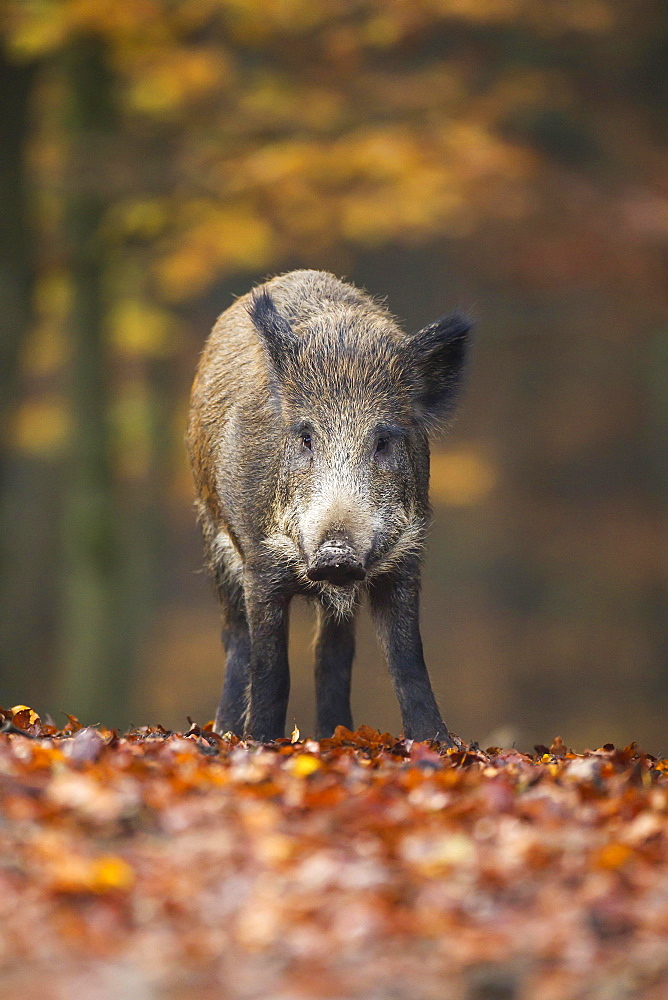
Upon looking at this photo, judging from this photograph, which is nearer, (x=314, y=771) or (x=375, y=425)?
(x=314, y=771)

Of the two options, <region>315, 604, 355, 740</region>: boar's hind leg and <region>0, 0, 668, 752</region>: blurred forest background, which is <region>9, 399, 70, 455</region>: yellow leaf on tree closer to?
<region>0, 0, 668, 752</region>: blurred forest background

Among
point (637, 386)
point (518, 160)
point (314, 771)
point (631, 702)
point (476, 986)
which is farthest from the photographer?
point (637, 386)

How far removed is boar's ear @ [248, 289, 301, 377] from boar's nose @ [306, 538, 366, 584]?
1.20 metres

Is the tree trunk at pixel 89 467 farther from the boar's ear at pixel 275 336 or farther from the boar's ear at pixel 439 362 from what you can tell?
the boar's ear at pixel 439 362

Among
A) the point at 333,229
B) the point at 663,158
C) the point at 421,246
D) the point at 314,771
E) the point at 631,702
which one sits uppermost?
the point at 421,246

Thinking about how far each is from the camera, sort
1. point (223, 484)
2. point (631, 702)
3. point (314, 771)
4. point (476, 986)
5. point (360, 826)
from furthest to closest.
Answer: point (631, 702)
point (223, 484)
point (314, 771)
point (360, 826)
point (476, 986)

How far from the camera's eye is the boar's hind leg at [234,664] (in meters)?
6.37

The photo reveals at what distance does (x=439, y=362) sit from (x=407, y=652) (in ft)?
4.14

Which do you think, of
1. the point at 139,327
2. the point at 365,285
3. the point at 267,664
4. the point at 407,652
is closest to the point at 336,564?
the point at 407,652

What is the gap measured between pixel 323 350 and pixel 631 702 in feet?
39.3

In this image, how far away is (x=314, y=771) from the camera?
4184mm

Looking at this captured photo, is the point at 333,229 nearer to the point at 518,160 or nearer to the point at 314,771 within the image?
the point at 518,160

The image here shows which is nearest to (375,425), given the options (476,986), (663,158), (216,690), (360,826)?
(360,826)

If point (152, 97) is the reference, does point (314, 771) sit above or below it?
below
